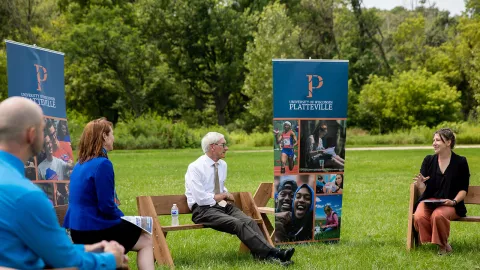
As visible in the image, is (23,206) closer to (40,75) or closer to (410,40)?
(40,75)

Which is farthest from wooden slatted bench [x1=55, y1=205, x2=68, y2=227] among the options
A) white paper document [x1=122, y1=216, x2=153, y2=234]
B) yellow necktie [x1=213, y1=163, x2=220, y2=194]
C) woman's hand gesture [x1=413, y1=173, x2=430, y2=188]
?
woman's hand gesture [x1=413, y1=173, x2=430, y2=188]

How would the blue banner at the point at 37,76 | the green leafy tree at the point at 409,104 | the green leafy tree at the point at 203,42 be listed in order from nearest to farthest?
the blue banner at the point at 37,76 < the green leafy tree at the point at 409,104 < the green leafy tree at the point at 203,42

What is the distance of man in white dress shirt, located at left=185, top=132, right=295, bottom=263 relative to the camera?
6.63 meters

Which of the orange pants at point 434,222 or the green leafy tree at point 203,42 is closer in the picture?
the orange pants at point 434,222

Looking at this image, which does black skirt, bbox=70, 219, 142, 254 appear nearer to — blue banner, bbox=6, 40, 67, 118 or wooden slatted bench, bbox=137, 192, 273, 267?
wooden slatted bench, bbox=137, 192, 273, 267

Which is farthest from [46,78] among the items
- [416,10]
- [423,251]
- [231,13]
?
[416,10]

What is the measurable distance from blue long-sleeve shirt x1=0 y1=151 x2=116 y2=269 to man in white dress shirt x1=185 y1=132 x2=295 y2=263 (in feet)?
12.6

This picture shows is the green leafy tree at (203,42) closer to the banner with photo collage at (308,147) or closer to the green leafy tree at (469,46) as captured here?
the green leafy tree at (469,46)

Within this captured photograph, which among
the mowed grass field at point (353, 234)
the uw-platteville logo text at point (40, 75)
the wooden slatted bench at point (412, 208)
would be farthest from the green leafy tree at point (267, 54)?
the uw-platteville logo text at point (40, 75)

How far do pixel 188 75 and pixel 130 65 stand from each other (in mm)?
7891

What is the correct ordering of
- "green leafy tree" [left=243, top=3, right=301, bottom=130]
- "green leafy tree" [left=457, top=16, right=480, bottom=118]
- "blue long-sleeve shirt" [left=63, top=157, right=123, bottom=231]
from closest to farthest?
"blue long-sleeve shirt" [left=63, top=157, right=123, bottom=231]
"green leafy tree" [left=243, top=3, right=301, bottom=130]
"green leafy tree" [left=457, top=16, right=480, bottom=118]

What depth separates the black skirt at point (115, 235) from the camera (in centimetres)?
523

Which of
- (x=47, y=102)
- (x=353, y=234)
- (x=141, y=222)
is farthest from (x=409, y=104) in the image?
(x=141, y=222)

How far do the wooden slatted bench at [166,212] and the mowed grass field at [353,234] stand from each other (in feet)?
0.87
